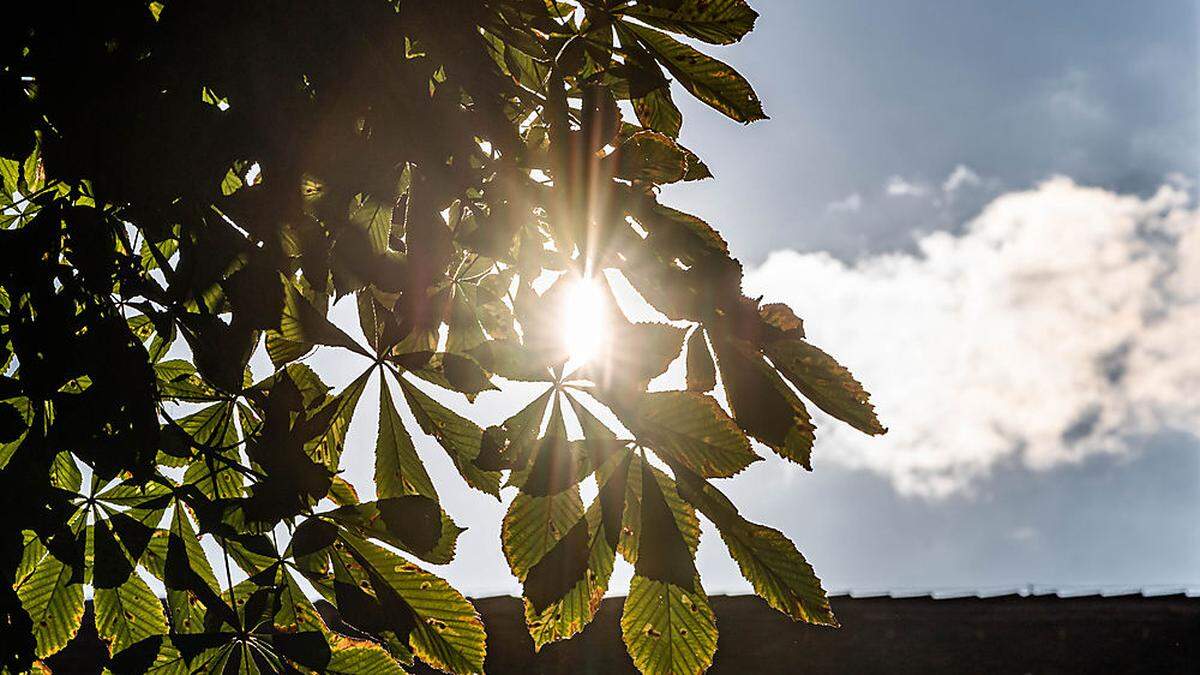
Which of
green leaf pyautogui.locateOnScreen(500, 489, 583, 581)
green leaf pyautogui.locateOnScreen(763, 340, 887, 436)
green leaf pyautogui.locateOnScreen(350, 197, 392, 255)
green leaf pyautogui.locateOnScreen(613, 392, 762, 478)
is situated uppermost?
green leaf pyautogui.locateOnScreen(350, 197, 392, 255)

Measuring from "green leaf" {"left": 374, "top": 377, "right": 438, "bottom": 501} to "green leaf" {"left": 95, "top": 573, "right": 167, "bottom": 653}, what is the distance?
468 millimetres

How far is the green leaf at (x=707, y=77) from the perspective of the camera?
1.31m

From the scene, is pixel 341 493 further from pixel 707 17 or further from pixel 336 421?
pixel 707 17

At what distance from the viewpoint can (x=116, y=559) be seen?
126 centimetres

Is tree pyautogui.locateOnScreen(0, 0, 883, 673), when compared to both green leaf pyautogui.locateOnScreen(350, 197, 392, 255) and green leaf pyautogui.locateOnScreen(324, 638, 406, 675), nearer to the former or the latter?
green leaf pyautogui.locateOnScreen(324, 638, 406, 675)

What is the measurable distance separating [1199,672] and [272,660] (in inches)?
275

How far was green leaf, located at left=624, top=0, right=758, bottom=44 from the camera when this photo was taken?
1234mm

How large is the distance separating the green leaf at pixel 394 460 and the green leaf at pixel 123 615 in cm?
47

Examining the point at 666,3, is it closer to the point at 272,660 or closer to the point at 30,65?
the point at 30,65

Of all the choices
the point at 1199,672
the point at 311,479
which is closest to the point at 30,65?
the point at 311,479

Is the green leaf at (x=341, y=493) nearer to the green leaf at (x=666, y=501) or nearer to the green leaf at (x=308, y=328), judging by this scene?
the green leaf at (x=308, y=328)

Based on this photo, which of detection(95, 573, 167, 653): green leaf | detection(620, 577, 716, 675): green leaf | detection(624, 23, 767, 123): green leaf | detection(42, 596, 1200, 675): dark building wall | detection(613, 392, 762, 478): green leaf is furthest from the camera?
detection(42, 596, 1200, 675): dark building wall

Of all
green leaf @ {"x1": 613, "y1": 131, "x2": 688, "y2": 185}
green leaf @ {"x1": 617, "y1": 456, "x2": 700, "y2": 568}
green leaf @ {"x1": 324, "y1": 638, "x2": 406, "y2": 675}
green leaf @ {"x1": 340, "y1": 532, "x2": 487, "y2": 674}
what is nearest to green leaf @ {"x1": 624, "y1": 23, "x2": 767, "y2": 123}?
green leaf @ {"x1": 613, "y1": 131, "x2": 688, "y2": 185}

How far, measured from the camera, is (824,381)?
1026 mm
